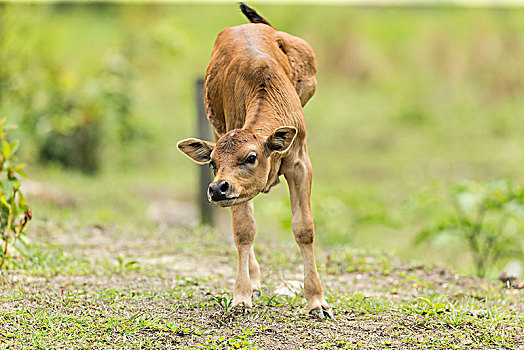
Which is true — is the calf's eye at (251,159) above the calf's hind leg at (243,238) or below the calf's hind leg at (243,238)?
above

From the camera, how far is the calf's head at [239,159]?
475 cm

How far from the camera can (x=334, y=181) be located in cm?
1631

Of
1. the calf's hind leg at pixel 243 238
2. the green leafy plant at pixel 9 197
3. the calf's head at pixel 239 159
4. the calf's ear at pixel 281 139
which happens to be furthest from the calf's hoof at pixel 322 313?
the green leafy plant at pixel 9 197

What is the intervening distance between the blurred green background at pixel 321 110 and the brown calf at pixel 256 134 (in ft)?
11.7

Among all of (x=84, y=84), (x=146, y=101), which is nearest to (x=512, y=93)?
(x=146, y=101)

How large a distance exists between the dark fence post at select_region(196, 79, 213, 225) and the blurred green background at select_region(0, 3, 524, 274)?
36.5 inches

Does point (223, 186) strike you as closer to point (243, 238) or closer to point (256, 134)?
point (256, 134)

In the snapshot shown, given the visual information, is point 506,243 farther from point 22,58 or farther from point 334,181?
point 22,58

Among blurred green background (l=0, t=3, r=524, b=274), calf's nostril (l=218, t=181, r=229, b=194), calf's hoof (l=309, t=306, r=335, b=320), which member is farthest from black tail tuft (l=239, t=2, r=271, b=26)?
blurred green background (l=0, t=3, r=524, b=274)

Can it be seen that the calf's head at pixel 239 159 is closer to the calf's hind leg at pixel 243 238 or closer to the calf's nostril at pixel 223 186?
the calf's nostril at pixel 223 186

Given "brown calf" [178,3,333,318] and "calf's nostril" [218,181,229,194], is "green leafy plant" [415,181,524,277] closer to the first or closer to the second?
"brown calf" [178,3,333,318]

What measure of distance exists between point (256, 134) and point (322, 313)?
164cm

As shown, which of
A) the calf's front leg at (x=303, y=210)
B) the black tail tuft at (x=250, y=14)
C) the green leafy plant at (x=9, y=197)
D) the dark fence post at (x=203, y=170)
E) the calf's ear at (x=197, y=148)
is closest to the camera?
the calf's ear at (x=197, y=148)

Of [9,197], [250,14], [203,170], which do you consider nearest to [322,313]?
[250,14]
